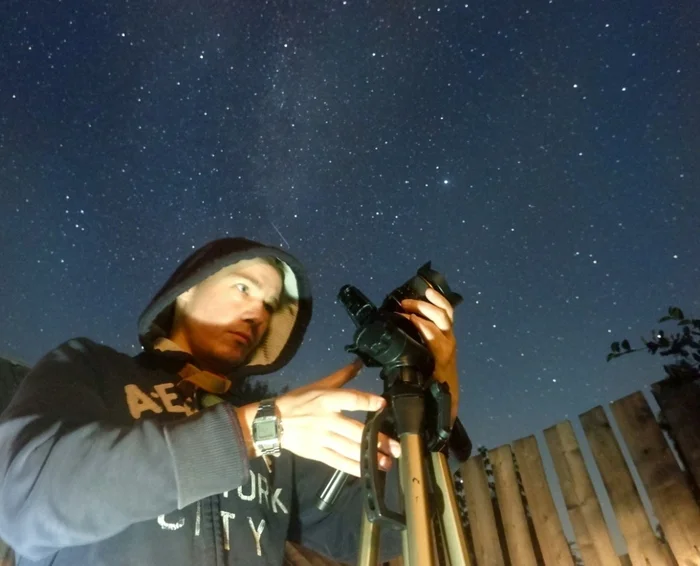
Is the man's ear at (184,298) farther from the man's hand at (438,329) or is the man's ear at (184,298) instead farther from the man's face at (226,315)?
the man's hand at (438,329)

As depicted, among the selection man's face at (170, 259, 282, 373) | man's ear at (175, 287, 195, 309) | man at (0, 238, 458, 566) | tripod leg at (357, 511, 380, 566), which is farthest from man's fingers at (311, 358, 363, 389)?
man's ear at (175, 287, 195, 309)

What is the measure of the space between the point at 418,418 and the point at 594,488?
5.27 ft

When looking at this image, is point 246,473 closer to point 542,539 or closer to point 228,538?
point 228,538

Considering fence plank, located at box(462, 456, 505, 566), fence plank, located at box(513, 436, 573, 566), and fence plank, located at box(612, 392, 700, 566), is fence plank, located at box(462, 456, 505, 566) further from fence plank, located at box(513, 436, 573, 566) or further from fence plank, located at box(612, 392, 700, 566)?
fence plank, located at box(612, 392, 700, 566)

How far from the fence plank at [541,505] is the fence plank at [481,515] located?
0.67 feet

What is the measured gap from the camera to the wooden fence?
183cm

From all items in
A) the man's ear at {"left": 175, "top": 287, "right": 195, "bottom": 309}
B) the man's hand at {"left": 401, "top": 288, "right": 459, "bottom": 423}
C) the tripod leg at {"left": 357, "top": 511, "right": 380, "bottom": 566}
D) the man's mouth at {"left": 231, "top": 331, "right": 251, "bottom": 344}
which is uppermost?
the man's ear at {"left": 175, "top": 287, "right": 195, "bottom": 309}

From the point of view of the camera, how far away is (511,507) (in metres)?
2.23

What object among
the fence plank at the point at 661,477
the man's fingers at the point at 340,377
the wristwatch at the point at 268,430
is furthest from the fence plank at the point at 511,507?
the wristwatch at the point at 268,430

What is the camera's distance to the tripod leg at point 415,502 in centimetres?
68

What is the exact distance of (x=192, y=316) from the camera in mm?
1984

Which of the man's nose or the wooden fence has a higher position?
the man's nose

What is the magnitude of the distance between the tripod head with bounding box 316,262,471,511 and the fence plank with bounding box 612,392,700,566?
3.87ft

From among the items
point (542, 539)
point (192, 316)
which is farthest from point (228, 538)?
point (542, 539)
